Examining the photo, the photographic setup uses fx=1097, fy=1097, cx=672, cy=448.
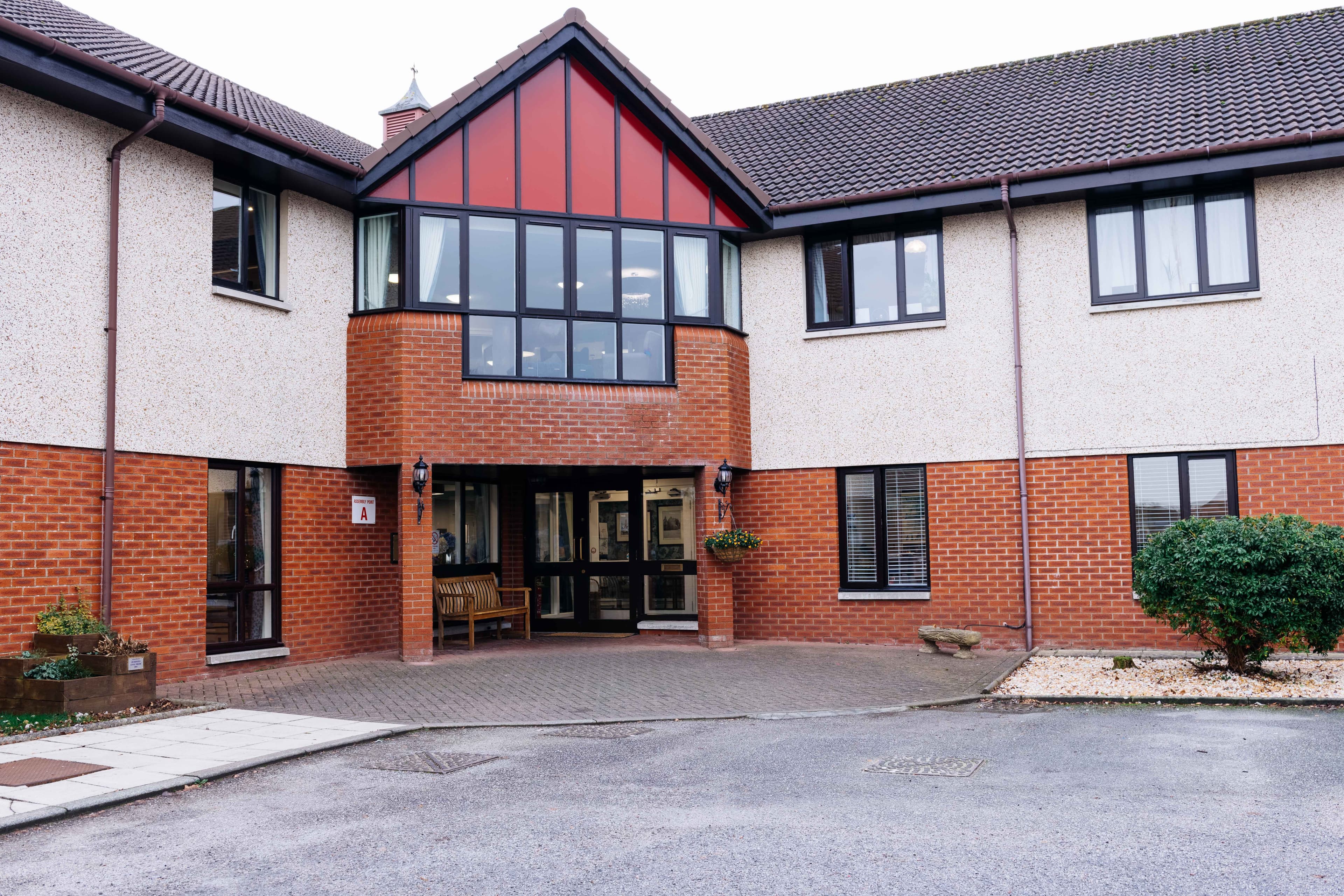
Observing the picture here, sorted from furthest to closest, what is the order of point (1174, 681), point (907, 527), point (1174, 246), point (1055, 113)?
point (1055, 113), point (907, 527), point (1174, 246), point (1174, 681)

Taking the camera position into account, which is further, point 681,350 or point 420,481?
point 681,350

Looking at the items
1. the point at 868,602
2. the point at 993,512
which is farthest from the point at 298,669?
the point at 993,512

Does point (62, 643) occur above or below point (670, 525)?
below

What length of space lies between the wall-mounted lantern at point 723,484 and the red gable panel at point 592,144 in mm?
3364

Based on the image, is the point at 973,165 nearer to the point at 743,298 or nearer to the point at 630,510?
the point at 743,298

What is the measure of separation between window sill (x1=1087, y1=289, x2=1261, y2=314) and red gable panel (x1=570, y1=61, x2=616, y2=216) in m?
5.89

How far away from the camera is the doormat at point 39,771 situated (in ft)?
21.1

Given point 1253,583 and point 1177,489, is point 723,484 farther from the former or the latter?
point 1253,583

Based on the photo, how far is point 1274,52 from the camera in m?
14.9

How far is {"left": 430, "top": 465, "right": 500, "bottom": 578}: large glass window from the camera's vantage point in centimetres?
1449

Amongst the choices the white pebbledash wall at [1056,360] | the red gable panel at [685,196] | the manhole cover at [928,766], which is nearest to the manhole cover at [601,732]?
the manhole cover at [928,766]

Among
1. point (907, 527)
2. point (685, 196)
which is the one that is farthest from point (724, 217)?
point (907, 527)

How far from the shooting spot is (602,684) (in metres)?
10.6

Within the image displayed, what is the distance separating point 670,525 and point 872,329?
3740 millimetres
